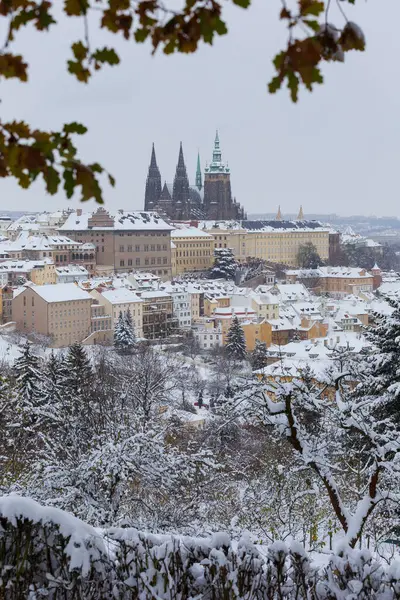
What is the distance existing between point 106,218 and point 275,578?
174 ft

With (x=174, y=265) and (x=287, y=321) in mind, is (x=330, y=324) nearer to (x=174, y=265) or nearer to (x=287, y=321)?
(x=287, y=321)

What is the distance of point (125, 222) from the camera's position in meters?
56.2

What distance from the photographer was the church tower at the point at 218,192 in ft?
241

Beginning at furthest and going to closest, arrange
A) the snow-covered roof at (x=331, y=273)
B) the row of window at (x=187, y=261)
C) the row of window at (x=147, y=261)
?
the row of window at (x=187, y=261), the snow-covered roof at (x=331, y=273), the row of window at (x=147, y=261)

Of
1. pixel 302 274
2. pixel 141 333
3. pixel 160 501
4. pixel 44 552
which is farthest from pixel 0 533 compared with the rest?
pixel 302 274

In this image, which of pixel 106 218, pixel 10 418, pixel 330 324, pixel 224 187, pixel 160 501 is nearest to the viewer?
pixel 160 501

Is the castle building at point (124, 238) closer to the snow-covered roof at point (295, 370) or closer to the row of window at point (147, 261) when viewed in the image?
the row of window at point (147, 261)

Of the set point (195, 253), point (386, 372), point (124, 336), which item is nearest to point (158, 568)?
point (386, 372)

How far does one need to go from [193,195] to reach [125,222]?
66.2 feet

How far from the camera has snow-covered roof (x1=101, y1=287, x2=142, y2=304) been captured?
136ft

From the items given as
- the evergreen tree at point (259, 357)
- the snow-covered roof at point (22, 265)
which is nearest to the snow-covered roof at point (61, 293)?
the snow-covered roof at point (22, 265)

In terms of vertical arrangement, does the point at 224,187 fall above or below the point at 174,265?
above

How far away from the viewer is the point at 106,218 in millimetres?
55312

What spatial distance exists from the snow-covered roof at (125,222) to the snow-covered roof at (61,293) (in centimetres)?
1395
